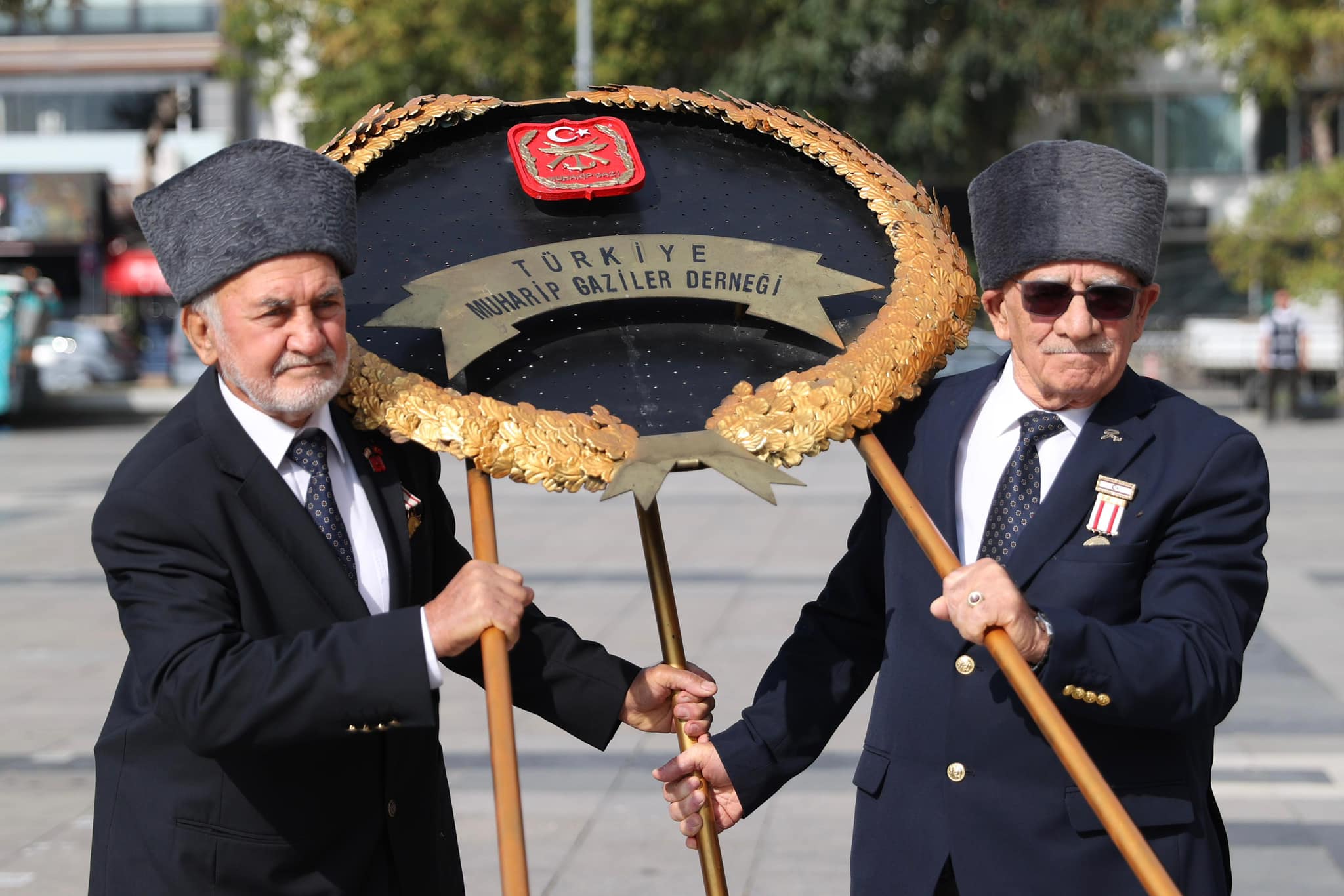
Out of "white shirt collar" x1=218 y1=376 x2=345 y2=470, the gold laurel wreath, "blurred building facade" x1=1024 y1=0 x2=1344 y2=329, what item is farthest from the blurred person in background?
"white shirt collar" x1=218 y1=376 x2=345 y2=470

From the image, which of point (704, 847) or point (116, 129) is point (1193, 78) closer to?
point (116, 129)

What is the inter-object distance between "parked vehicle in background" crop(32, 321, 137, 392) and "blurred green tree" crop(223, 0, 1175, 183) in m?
5.02

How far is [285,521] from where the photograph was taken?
244 centimetres

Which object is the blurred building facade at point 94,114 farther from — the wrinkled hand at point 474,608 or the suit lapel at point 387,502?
the wrinkled hand at point 474,608

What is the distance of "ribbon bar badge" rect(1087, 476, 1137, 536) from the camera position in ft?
8.34

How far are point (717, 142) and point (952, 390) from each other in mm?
614

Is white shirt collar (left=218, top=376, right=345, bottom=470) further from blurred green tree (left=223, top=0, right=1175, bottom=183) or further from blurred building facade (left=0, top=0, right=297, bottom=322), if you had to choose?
blurred building facade (left=0, top=0, right=297, bottom=322)

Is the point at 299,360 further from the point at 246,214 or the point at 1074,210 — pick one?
the point at 1074,210

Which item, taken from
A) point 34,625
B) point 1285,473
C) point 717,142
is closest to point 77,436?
point 34,625

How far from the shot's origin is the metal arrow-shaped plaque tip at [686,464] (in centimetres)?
236

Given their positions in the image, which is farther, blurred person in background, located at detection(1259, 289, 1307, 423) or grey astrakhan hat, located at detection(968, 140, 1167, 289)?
blurred person in background, located at detection(1259, 289, 1307, 423)

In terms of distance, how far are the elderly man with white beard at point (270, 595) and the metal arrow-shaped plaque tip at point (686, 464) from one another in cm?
23

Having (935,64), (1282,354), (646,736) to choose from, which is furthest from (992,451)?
(935,64)

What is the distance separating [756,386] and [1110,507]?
0.58 metres
